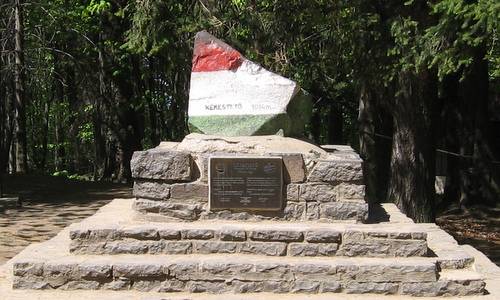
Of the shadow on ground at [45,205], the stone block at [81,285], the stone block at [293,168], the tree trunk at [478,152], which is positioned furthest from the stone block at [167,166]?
the tree trunk at [478,152]

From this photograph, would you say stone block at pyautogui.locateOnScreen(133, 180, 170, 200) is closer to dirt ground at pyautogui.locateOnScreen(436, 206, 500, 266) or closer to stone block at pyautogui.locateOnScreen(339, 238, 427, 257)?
stone block at pyautogui.locateOnScreen(339, 238, 427, 257)

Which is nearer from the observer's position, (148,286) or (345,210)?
(148,286)

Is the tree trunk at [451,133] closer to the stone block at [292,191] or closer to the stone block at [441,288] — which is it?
the stone block at [292,191]

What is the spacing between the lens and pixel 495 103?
21.8m

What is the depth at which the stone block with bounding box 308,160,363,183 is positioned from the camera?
7152 millimetres

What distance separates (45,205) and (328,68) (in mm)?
A: 6173

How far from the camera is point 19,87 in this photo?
18.4 metres

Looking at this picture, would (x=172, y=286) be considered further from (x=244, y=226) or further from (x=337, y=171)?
(x=337, y=171)

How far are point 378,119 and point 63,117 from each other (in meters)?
16.6

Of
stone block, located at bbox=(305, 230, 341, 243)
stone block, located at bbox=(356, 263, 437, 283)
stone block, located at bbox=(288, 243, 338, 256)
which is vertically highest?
stone block, located at bbox=(305, 230, 341, 243)

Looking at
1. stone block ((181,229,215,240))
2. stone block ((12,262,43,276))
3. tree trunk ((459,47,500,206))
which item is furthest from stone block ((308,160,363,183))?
tree trunk ((459,47,500,206))

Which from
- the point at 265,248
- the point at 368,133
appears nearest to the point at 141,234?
the point at 265,248

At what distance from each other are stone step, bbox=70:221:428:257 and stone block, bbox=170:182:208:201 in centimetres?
47

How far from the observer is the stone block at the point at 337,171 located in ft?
23.5
